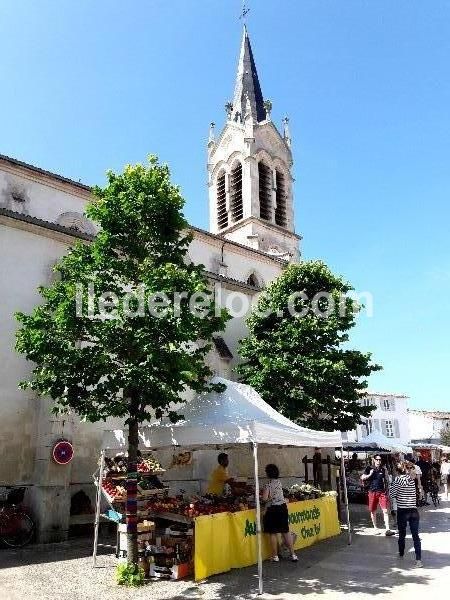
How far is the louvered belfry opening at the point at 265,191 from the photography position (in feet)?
125

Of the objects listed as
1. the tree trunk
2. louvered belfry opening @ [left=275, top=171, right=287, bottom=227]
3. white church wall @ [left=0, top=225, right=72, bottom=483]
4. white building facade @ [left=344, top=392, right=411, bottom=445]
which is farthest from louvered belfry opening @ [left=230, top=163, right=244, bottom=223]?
the tree trunk

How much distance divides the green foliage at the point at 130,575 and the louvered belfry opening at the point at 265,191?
31.8m

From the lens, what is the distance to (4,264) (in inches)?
541

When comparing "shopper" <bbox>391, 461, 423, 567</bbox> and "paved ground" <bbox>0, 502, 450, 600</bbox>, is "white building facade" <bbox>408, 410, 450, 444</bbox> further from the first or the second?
"shopper" <bbox>391, 461, 423, 567</bbox>

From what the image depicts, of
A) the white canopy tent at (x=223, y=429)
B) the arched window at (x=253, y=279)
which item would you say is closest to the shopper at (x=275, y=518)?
the white canopy tent at (x=223, y=429)

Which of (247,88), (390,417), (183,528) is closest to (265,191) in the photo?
(247,88)

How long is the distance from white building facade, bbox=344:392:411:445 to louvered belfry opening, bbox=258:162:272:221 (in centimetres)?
2333

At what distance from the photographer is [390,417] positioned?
51812 millimetres

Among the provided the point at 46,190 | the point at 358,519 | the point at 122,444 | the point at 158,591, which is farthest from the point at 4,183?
the point at 358,519

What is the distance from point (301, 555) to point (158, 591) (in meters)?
3.62

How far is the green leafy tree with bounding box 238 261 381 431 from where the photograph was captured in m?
16.5

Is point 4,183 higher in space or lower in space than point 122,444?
higher

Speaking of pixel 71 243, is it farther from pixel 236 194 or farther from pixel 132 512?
pixel 236 194

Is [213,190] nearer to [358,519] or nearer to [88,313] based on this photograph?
[358,519]
